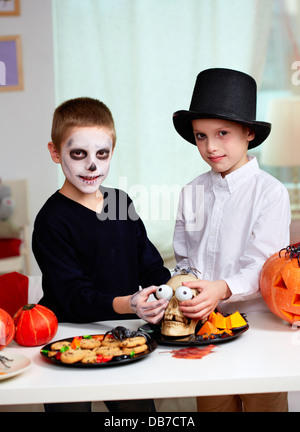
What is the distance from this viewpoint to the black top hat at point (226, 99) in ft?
4.30

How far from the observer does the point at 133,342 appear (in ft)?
3.37

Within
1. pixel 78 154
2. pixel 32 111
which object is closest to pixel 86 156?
pixel 78 154

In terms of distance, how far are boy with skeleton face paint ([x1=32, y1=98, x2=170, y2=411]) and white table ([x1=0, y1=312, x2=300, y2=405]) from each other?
214mm

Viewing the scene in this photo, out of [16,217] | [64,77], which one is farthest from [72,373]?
[64,77]

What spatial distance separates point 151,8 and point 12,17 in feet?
3.22

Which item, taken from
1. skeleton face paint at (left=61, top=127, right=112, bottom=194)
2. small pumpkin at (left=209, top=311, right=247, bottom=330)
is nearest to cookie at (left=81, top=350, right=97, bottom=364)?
small pumpkin at (left=209, top=311, right=247, bottom=330)

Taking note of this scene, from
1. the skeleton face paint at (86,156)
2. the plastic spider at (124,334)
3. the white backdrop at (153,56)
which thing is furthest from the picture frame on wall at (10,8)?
the plastic spider at (124,334)

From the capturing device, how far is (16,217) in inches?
154

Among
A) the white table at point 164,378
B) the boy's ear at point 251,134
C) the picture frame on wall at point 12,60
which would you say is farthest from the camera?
the picture frame on wall at point 12,60

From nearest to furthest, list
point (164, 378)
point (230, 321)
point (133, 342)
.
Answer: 1. point (164, 378)
2. point (133, 342)
3. point (230, 321)

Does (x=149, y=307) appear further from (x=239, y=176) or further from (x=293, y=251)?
(x=239, y=176)

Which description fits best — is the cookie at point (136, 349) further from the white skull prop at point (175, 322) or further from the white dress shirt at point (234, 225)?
the white dress shirt at point (234, 225)

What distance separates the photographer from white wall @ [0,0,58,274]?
3984mm

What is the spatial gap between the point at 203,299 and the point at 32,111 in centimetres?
318
